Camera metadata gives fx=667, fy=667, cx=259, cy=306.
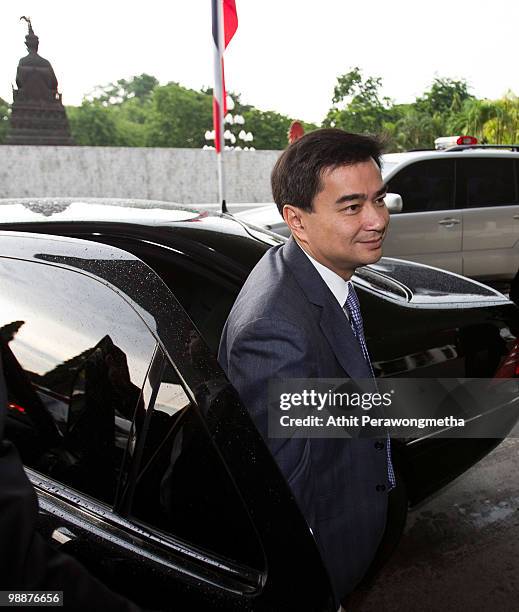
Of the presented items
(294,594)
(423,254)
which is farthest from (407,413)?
(423,254)

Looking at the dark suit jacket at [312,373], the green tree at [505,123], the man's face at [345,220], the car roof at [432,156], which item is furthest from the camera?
the green tree at [505,123]

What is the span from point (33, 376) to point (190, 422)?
1.10 ft

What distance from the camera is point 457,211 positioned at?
259 inches

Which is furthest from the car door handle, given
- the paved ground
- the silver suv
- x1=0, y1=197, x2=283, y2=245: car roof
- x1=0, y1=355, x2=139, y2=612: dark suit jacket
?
the silver suv

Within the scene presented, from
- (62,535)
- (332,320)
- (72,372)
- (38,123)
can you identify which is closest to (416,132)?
(38,123)

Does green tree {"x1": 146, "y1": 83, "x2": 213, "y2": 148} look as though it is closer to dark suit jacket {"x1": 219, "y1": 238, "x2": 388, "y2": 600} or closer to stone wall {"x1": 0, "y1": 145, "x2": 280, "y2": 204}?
stone wall {"x1": 0, "y1": 145, "x2": 280, "y2": 204}

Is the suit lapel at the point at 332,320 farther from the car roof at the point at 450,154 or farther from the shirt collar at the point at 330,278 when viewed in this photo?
the car roof at the point at 450,154

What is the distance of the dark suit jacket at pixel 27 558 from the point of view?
2.35ft

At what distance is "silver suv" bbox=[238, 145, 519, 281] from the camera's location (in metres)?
6.40

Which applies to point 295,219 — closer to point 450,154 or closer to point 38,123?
point 450,154

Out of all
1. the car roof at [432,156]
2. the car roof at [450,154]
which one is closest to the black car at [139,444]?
the car roof at [432,156]

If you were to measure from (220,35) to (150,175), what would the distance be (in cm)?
1263

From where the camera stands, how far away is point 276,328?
4.41 ft

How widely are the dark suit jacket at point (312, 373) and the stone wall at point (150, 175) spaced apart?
58.7 ft
